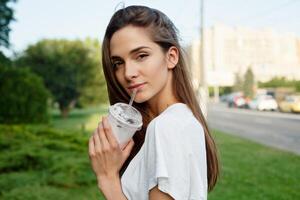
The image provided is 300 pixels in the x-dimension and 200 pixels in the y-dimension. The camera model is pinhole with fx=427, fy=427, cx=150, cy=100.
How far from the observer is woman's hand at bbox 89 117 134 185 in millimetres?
1339

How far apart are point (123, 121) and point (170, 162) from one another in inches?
8.7

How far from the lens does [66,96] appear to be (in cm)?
3447

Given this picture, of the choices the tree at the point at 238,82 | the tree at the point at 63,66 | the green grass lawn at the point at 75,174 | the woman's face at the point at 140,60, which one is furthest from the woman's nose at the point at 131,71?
the tree at the point at 238,82

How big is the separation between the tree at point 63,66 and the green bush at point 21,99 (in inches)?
616

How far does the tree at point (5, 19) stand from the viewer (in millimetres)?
9383

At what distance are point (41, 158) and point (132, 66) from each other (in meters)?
6.32

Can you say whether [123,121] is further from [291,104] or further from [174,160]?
[291,104]

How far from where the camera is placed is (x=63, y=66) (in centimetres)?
3331

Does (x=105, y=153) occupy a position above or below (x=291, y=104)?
above

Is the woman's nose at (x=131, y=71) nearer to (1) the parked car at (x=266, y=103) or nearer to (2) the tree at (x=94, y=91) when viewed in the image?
(1) the parked car at (x=266, y=103)

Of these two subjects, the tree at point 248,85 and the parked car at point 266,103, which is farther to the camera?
the tree at point 248,85

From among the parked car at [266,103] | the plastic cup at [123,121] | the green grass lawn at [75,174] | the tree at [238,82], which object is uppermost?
the plastic cup at [123,121]

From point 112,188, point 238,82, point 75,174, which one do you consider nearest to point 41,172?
point 75,174

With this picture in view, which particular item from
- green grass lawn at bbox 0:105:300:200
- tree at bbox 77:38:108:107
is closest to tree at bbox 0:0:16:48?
green grass lawn at bbox 0:105:300:200
